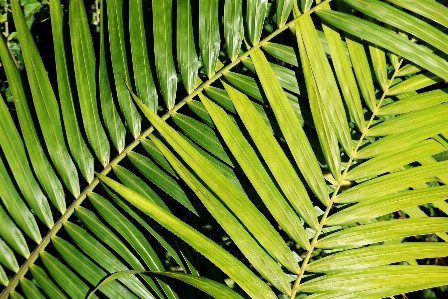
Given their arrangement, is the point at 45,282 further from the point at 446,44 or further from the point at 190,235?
the point at 446,44

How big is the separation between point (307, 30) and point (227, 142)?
345mm

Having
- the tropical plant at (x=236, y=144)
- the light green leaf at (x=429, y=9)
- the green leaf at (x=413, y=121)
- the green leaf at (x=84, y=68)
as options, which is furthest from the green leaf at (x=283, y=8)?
the green leaf at (x=84, y=68)

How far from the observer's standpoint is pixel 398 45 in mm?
1082

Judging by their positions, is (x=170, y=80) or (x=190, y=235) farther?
(x=170, y=80)

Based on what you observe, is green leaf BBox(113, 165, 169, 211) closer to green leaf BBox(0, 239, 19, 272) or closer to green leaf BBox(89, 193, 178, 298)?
green leaf BBox(89, 193, 178, 298)

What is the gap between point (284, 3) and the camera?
1143 mm

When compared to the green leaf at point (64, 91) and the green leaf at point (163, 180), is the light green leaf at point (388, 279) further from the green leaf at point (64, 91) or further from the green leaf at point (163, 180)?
the green leaf at point (64, 91)

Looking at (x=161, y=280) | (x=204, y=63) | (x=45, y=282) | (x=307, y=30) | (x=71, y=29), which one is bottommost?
(x=45, y=282)

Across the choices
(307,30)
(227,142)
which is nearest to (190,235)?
(227,142)

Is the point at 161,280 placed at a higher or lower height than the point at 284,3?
lower

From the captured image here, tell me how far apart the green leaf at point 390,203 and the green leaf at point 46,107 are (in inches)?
27.4

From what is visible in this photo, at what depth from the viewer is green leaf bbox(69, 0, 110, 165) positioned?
44.2 inches

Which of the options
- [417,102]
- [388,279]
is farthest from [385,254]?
[417,102]

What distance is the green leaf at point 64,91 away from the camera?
113cm
